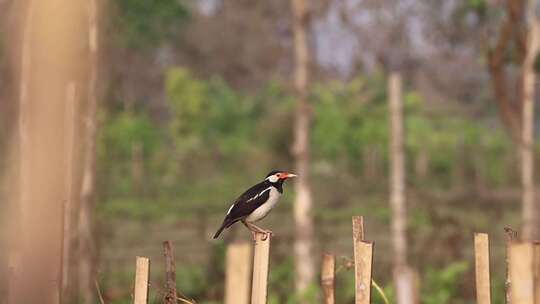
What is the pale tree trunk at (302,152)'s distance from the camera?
12414 millimetres

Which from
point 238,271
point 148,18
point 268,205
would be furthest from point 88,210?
point 148,18

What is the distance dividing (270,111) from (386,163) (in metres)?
3.19

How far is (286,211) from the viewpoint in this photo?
70.7 feet

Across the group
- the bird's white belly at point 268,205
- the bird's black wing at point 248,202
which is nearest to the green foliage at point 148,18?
the bird's black wing at point 248,202

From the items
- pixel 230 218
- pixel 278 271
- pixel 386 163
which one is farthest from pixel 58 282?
pixel 386 163

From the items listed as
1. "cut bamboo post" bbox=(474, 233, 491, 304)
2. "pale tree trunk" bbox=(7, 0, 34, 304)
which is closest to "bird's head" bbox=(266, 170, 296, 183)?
"pale tree trunk" bbox=(7, 0, 34, 304)

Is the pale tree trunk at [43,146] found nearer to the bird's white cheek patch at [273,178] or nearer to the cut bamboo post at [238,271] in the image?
the cut bamboo post at [238,271]

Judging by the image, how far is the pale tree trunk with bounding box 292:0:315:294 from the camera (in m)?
12.4

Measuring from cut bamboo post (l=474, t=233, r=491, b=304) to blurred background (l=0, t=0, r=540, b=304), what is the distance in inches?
57.3

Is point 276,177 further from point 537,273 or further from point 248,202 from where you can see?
point 537,273

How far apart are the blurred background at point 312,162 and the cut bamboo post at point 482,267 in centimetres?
146

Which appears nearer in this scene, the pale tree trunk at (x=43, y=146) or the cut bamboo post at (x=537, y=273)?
the cut bamboo post at (x=537, y=273)

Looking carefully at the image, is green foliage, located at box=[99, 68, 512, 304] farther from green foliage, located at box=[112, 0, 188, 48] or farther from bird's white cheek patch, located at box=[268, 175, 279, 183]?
bird's white cheek patch, located at box=[268, 175, 279, 183]

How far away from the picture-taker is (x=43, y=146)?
2527 millimetres
